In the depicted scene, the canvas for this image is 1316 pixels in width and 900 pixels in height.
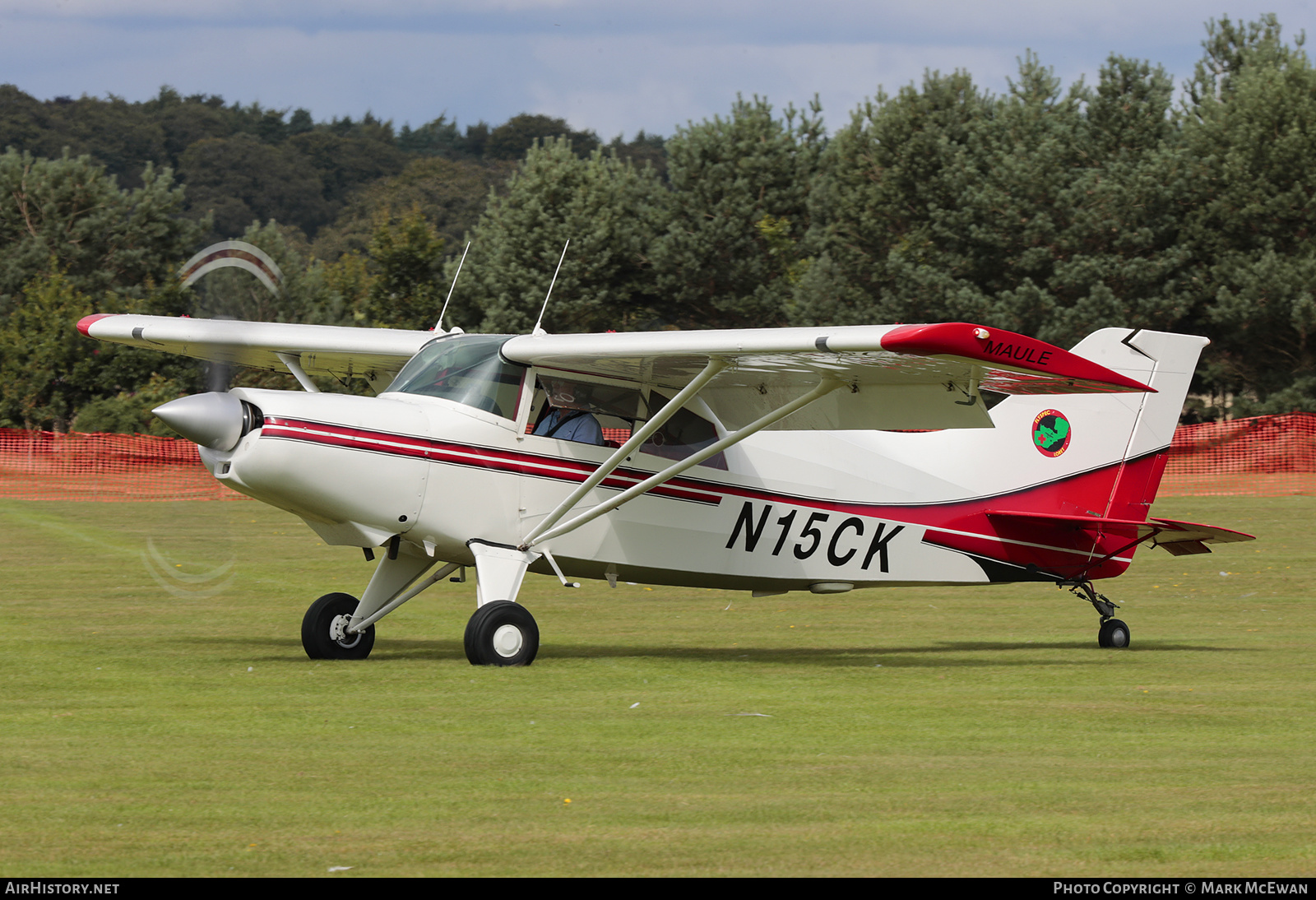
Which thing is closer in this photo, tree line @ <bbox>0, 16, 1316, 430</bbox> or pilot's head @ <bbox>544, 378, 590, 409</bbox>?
pilot's head @ <bbox>544, 378, 590, 409</bbox>

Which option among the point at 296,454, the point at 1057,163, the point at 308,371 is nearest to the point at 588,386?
the point at 296,454

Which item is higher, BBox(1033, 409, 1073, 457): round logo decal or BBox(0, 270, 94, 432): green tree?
BBox(0, 270, 94, 432): green tree

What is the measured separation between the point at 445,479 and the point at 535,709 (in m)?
2.92

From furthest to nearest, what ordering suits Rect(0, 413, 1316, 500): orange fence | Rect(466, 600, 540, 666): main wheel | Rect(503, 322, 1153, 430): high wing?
Rect(0, 413, 1316, 500): orange fence
Rect(466, 600, 540, 666): main wheel
Rect(503, 322, 1153, 430): high wing

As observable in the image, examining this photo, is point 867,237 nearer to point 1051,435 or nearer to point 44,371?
point 44,371

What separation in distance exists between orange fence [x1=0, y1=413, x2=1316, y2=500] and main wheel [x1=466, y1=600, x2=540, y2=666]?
2712 cm

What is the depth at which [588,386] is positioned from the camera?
1295 centimetres

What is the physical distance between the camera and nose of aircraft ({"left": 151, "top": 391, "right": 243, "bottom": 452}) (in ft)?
35.8

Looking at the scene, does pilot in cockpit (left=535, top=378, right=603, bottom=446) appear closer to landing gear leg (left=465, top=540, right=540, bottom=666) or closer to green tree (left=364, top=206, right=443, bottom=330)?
landing gear leg (left=465, top=540, right=540, bottom=666)

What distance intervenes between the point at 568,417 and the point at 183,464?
95.9 ft

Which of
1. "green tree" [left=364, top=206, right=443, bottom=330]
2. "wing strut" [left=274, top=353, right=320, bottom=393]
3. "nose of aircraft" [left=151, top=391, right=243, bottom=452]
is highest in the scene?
"green tree" [left=364, top=206, right=443, bottom=330]

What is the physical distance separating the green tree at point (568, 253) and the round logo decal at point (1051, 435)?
38.3m

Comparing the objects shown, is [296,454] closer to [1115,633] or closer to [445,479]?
[445,479]

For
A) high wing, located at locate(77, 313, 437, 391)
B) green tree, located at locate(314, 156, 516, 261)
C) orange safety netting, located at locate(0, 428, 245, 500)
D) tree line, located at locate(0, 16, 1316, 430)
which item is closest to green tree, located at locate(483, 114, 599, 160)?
green tree, located at locate(314, 156, 516, 261)
